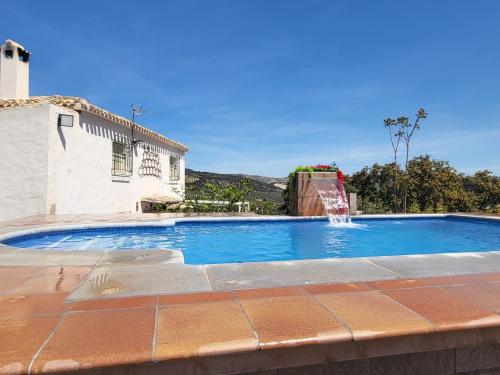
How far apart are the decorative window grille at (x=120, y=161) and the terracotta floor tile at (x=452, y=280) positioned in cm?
1288

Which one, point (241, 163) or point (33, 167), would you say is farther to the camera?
point (241, 163)

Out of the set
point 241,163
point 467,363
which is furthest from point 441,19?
point 241,163

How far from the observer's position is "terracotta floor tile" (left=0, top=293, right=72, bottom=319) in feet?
6.88

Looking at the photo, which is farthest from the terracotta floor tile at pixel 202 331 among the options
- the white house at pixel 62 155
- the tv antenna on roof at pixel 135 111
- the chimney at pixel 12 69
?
the chimney at pixel 12 69

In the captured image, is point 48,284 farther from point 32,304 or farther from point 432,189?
point 432,189

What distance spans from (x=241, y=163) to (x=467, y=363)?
2656 centimetres

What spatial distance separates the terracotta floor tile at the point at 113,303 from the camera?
2.19m

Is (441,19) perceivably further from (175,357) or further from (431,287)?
(175,357)

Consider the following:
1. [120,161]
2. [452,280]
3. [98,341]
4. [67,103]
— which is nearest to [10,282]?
[98,341]

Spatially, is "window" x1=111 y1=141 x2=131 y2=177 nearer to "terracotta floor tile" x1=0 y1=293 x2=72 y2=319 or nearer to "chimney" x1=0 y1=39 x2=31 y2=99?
"chimney" x1=0 y1=39 x2=31 y2=99

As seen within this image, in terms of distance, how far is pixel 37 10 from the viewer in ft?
30.5

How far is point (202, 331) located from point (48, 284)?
5.77ft

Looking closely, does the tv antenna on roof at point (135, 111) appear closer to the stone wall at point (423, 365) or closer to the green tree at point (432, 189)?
the stone wall at point (423, 365)

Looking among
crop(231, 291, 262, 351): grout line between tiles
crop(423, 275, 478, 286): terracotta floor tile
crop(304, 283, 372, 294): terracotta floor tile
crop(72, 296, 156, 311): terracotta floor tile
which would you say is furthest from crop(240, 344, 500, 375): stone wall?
crop(72, 296, 156, 311): terracotta floor tile
